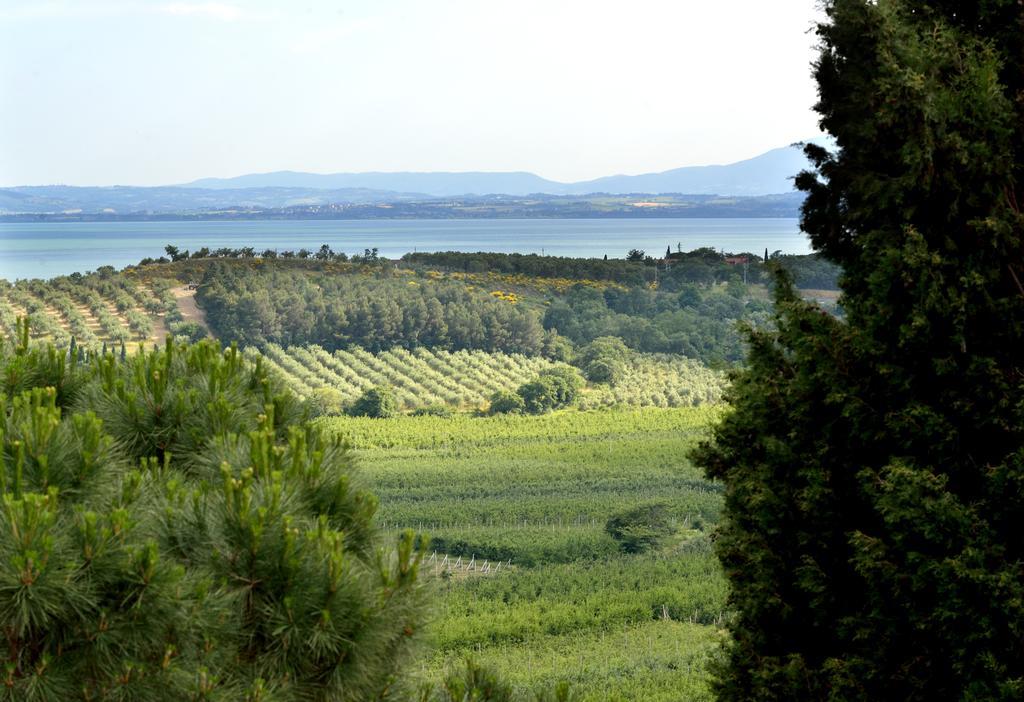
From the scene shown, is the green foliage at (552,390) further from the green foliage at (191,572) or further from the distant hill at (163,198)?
the distant hill at (163,198)

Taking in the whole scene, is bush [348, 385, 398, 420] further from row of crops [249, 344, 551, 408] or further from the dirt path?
the dirt path

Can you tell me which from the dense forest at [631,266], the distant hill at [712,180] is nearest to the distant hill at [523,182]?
the distant hill at [712,180]

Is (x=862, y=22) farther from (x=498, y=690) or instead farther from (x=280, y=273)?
(x=280, y=273)

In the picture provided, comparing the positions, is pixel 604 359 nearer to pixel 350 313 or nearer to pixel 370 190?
pixel 350 313

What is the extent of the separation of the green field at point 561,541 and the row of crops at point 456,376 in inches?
118

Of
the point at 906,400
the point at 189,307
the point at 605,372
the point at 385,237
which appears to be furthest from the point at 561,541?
the point at 385,237

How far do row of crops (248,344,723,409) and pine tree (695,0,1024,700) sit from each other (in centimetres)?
3545

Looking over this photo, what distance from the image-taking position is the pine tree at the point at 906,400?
16.3ft

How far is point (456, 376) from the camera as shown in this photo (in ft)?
147

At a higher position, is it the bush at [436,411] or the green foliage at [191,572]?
the green foliage at [191,572]

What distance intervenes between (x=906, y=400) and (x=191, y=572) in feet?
12.1

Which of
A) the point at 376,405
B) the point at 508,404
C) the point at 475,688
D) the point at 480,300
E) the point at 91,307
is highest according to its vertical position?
the point at 475,688

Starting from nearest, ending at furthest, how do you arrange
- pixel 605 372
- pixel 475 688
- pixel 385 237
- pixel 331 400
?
pixel 475 688 → pixel 331 400 → pixel 605 372 → pixel 385 237

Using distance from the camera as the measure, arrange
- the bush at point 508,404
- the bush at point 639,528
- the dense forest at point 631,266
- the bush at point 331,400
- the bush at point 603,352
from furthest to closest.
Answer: the dense forest at point 631,266, the bush at point 603,352, the bush at point 508,404, the bush at point 331,400, the bush at point 639,528
